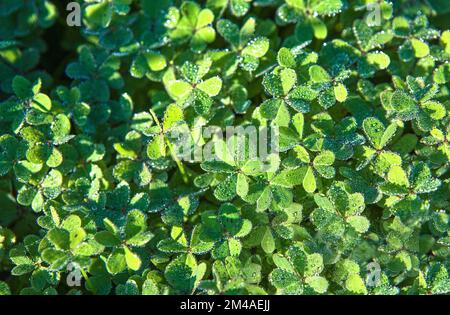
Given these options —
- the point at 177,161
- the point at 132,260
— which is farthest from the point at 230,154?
the point at 132,260

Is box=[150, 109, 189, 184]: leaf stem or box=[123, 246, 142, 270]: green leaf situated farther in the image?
box=[150, 109, 189, 184]: leaf stem

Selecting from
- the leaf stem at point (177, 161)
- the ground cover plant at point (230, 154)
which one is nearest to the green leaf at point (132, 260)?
the ground cover plant at point (230, 154)

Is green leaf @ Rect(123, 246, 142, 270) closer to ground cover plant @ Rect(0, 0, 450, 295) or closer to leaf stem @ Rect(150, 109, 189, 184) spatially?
ground cover plant @ Rect(0, 0, 450, 295)

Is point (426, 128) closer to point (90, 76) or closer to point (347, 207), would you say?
point (347, 207)

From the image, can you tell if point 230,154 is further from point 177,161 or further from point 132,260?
point 132,260

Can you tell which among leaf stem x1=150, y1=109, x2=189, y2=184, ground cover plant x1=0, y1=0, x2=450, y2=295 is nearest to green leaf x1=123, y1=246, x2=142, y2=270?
ground cover plant x1=0, y1=0, x2=450, y2=295

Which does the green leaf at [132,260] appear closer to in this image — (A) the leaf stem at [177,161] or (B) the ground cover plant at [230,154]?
(B) the ground cover plant at [230,154]
